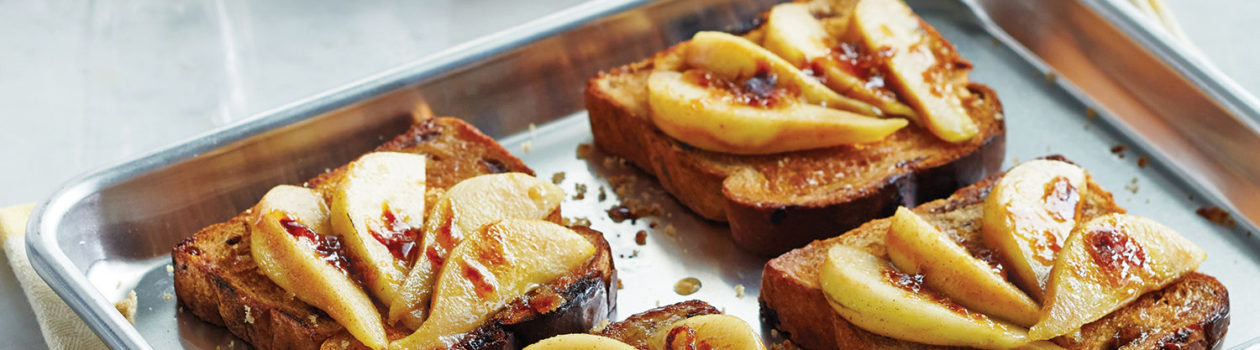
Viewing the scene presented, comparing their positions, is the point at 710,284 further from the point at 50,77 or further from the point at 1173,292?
the point at 50,77

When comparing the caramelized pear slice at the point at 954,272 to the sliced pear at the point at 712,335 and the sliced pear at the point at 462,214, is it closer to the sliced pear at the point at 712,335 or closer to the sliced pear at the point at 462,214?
the sliced pear at the point at 712,335

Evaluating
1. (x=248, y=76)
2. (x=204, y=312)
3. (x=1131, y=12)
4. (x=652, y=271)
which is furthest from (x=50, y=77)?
(x=1131, y=12)

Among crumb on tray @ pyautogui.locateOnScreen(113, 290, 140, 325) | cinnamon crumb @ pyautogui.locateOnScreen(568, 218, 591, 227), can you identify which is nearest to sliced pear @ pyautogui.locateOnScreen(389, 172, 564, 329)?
cinnamon crumb @ pyautogui.locateOnScreen(568, 218, 591, 227)

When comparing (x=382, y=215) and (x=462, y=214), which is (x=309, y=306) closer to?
(x=382, y=215)

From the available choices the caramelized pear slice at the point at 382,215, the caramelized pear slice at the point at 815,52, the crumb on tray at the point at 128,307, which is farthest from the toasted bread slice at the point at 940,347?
the crumb on tray at the point at 128,307

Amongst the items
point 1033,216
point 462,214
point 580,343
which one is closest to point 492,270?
point 462,214
